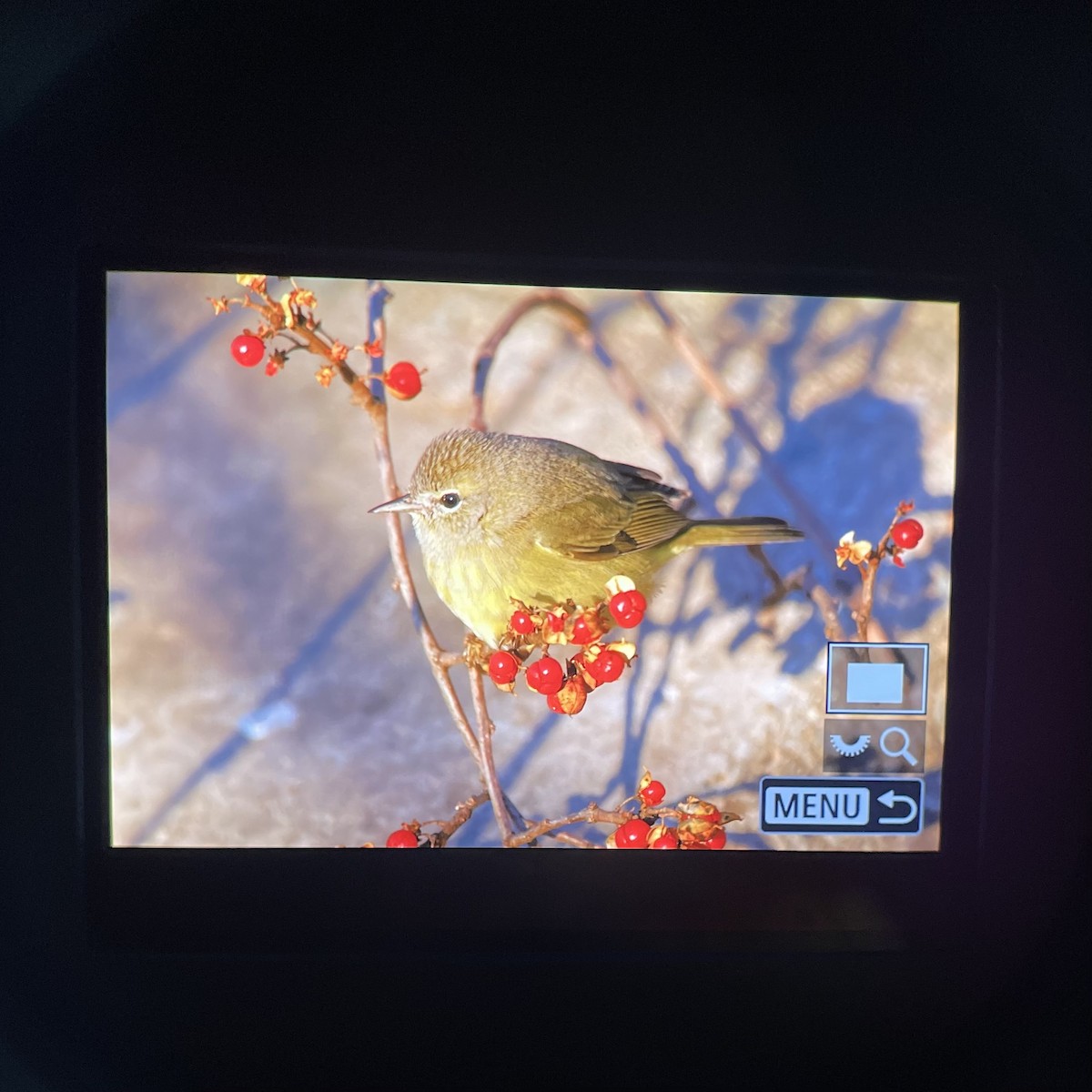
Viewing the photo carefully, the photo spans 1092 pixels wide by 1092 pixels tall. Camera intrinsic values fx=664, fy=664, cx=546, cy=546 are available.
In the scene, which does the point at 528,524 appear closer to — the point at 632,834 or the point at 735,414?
the point at 735,414

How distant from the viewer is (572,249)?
90 cm

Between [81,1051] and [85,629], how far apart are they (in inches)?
24.0

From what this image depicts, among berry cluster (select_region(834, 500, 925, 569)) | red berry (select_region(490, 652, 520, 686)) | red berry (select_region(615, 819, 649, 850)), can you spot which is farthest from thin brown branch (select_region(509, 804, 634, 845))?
berry cluster (select_region(834, 500, 925, 569))

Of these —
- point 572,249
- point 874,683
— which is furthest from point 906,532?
point 572,249

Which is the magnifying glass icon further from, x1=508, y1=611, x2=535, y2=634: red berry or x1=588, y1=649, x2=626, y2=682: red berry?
x1=508, y1=611, x2=535, y2=634: red berry

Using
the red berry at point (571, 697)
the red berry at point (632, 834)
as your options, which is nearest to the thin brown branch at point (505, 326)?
the red berry at point (571, 697)

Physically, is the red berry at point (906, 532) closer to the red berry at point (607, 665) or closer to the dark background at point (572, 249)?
the dark background at point (572, 249)

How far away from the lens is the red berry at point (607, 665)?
34.5 inches

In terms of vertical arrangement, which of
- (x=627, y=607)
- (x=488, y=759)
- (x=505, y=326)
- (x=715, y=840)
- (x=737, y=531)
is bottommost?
(x=715, y=840)

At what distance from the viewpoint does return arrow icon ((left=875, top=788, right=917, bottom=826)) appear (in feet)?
3.12

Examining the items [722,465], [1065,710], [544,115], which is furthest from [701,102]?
[1065,710]

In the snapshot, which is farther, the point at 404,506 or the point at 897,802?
the point at 897,802

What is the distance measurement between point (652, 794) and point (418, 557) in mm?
463

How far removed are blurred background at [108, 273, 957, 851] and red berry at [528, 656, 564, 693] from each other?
0.14ft
